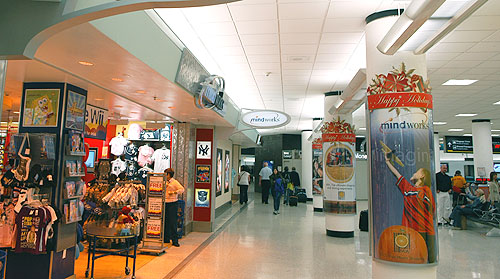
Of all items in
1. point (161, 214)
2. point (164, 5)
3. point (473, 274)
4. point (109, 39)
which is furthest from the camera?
point (161, 214)

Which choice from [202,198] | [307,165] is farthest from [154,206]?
[307,165]

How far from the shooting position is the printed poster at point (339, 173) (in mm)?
7805

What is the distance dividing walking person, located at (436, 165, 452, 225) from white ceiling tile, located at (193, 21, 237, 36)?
326 inches

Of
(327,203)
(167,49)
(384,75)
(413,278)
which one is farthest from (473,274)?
(167,49)

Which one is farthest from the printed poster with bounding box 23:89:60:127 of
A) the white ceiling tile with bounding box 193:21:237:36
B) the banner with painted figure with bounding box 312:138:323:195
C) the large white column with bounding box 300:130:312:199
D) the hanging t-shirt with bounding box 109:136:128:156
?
the large white column with bounding box 300:130:312:199

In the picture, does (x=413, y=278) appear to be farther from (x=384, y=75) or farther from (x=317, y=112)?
(x=317, y=112)

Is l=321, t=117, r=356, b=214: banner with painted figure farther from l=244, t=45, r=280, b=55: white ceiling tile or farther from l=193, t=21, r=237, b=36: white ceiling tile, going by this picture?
l=193, t=21, r=237, b=36: white ceiling tile

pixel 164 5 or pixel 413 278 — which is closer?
pixel 164 5

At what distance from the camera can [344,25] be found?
15.3 ft

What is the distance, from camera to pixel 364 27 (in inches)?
187

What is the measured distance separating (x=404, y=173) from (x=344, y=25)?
89.0 inches

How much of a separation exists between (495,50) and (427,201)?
3.66 meters

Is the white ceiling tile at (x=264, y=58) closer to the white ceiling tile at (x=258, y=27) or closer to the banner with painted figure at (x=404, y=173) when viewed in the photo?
the white ceiling tile at (x=258, y=27)

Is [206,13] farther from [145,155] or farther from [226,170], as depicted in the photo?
[226,170]
